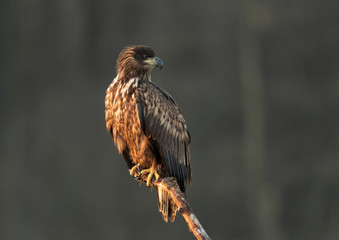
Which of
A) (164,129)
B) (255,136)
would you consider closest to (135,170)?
(164,129)

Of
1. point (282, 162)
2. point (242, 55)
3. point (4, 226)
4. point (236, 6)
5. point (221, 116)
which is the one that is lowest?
point (4, 226)

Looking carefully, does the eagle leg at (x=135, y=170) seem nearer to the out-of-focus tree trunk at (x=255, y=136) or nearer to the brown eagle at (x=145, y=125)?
the brown eagle at (x=145, y=125)

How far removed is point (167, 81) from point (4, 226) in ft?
10.7

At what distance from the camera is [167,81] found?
891cm

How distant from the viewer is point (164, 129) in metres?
4.47

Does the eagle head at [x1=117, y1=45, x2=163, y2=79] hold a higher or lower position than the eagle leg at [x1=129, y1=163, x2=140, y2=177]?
higher

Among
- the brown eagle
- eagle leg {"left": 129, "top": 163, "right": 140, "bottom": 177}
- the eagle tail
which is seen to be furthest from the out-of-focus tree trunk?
the eagle tail

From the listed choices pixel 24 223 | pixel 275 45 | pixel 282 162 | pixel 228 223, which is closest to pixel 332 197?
pixel 282 162

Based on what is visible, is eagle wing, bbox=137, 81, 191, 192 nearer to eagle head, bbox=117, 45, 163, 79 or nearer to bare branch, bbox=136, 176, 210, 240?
eagle head, bbox=117, 45, 163, 79

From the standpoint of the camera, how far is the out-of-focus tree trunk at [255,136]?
891cm

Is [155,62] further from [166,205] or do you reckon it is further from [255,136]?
[255,136]

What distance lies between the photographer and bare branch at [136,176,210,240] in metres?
3.15

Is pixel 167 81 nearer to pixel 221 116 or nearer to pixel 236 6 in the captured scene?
pixel 221 116

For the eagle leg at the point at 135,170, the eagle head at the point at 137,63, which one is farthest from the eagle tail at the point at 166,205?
the eagle head at the point at 137,63
